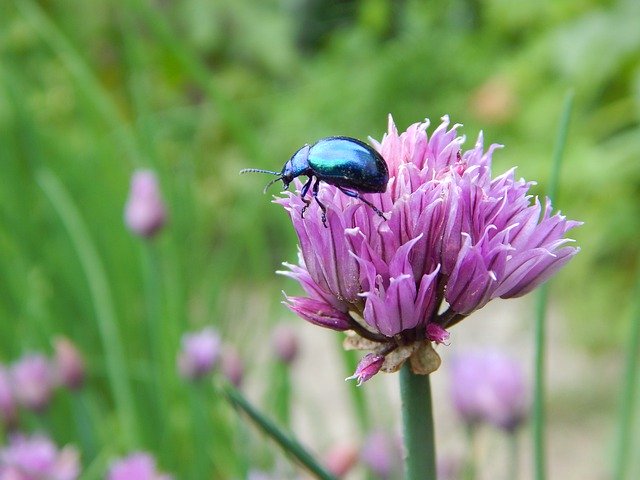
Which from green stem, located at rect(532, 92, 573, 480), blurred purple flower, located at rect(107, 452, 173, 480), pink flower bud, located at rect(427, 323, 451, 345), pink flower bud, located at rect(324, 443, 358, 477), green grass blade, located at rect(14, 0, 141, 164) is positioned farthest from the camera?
green grass blade, located at rect(14, 0, 141, 164)

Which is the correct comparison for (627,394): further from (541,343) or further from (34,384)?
(34,384)

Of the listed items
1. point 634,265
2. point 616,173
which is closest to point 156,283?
point 616,173

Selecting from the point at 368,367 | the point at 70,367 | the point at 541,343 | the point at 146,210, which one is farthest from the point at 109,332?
the point at 368,367

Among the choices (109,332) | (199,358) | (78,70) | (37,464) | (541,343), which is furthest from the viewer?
(78,70)

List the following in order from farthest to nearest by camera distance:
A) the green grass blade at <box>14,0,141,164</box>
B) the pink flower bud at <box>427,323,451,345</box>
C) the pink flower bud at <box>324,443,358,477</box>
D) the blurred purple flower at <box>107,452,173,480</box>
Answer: the green grass blade at <box>14,0,141,164</box>, the pink flower bud at <box>324,443,358,477</box>, the blurred purple flower at <box>107,452,173,480</box>, the pink flower bud at <box>427,323,451,345</box>

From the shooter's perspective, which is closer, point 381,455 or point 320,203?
point 320,203

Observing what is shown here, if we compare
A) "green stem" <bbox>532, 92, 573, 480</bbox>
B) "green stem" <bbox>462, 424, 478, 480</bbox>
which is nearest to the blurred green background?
"green stem" <bbox>462, 424, 478, 480</bbox>

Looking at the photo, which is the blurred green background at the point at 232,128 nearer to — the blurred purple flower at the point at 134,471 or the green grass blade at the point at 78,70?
the green grass blade at the point at 78,70

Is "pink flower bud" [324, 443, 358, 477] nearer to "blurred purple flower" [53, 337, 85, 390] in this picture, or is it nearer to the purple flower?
"blurred purple flower" [53, 337, 85, 390]
